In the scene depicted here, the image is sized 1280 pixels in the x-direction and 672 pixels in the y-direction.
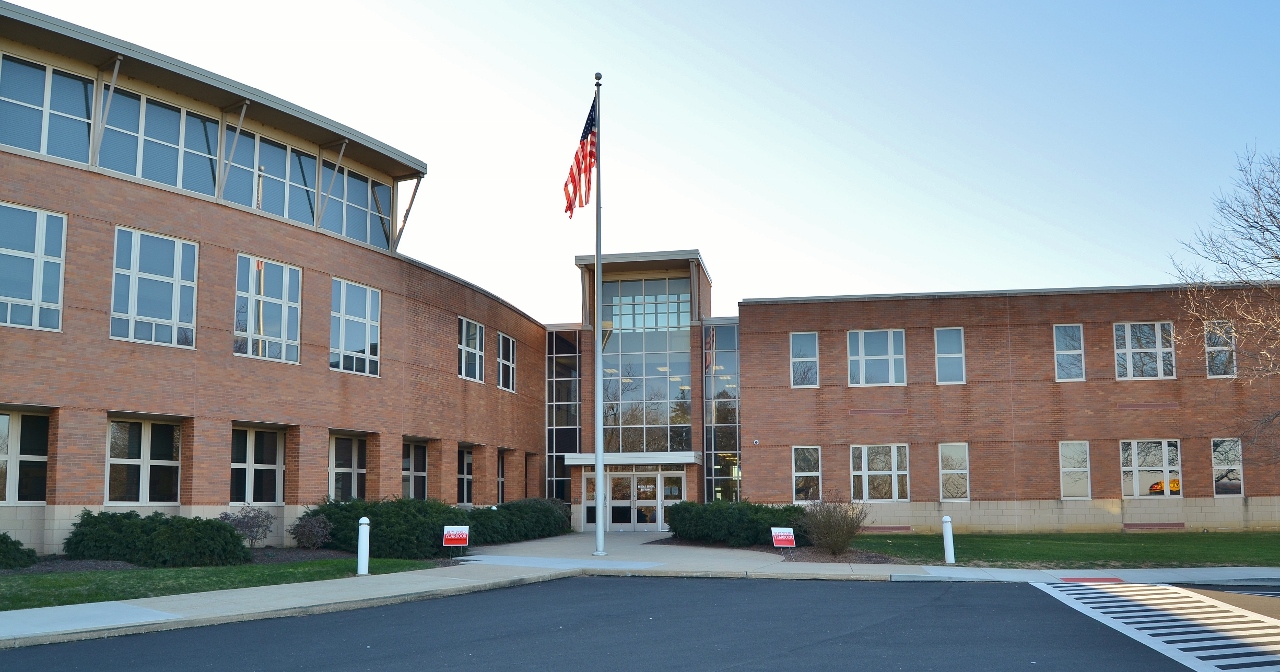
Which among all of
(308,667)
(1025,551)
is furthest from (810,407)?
(308,667)

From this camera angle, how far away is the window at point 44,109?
21.3 meters

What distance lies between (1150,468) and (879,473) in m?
8.17

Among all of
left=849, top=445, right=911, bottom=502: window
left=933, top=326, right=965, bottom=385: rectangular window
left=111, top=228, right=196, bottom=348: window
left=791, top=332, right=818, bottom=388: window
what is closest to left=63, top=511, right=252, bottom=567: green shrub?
left=111, top=228, right=196, bottom=348: window

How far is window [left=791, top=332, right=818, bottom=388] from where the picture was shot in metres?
35.0

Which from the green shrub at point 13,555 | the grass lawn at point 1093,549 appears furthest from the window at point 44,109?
the grass lawn at point 1093,549

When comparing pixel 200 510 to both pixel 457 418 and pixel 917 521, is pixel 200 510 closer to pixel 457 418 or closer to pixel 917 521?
pixel 457 418

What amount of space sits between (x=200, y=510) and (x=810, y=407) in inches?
733

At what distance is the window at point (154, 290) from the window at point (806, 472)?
18.7 m

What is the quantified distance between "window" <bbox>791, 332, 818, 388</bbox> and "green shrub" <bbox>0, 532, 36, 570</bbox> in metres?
22.2

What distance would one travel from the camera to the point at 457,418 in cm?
3272

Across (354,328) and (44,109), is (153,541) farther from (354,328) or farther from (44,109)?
(354,328)

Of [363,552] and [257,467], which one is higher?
[257,467]

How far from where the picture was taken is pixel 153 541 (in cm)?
2039

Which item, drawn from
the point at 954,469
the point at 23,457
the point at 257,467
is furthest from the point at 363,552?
the point at 954,469
